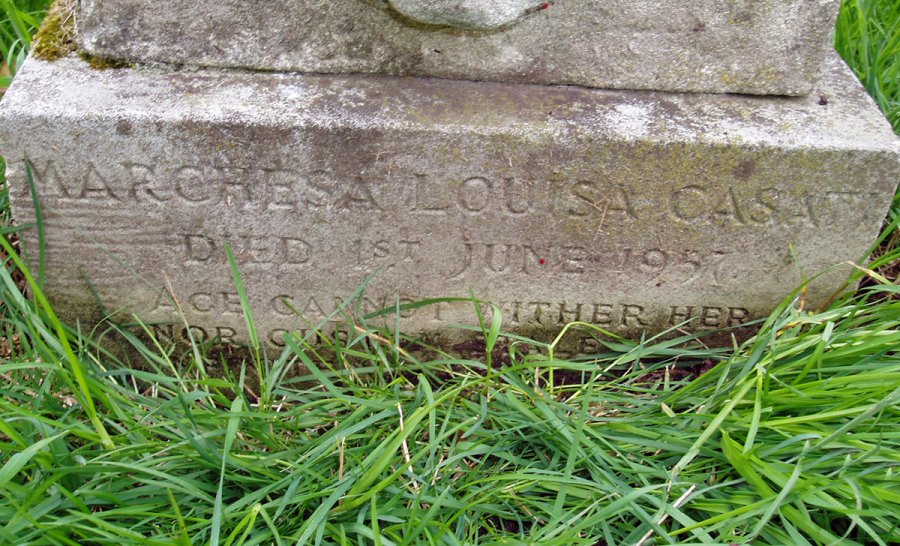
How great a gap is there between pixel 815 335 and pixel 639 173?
52 centimetres

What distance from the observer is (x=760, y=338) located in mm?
1760

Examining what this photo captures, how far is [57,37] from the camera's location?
176cm

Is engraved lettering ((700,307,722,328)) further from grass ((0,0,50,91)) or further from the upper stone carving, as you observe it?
grass ((0,0,50,91))

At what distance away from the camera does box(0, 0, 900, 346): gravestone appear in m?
1.62

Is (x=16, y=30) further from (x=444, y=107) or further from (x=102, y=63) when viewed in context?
(x=444, y=107)

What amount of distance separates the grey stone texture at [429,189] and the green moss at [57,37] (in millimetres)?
48

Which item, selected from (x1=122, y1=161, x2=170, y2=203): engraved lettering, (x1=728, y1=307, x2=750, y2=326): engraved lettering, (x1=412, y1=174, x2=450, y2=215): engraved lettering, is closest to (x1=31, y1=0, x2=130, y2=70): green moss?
(x1=122, y1=161, x2=170, y2=203): engraved lettering

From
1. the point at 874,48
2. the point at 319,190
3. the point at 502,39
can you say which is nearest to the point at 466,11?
the point at 502,39

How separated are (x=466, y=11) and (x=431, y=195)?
0.37 meters

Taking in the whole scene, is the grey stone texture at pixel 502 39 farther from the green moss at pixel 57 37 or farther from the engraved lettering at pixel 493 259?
the engraved lettering at pixel 493 259

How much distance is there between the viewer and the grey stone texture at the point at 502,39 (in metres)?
1.62

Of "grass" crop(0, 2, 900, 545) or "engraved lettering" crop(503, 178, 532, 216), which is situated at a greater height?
"engraved lettering" crop(503, 178, 532, 216)

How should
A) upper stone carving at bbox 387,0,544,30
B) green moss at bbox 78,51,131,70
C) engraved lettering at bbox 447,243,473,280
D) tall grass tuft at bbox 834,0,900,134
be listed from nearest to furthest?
upper stone carving at bbox 387,0,544,30, green moss at bbox 78,51,131,70, engraved lettering at bbox 447,243,473,280, tall grass tuft at bbox 834,0,900,134

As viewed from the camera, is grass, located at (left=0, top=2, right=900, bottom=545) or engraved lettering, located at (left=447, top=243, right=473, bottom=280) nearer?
grass, located at (left=0, top=2, right=900, bottom=545)
